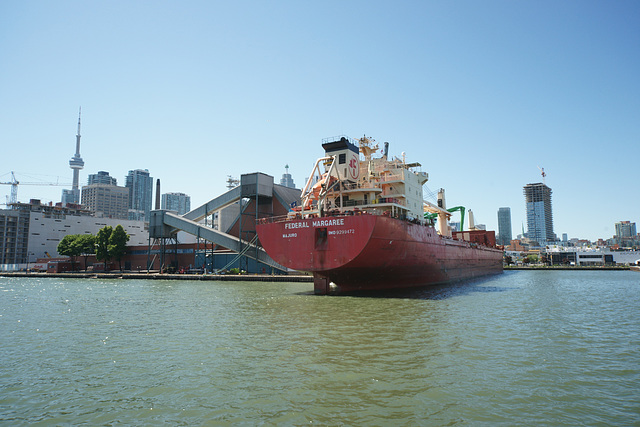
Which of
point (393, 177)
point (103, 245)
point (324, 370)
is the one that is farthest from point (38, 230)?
point (324, 370)

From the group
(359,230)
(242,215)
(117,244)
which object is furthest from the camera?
(117,244)

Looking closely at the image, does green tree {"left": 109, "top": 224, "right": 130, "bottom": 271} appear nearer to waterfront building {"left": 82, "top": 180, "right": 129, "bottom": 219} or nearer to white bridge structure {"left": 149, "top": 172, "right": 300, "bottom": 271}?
white bridge structure {"left": 149, "top": 172, "right": 300, "bottom": 271}

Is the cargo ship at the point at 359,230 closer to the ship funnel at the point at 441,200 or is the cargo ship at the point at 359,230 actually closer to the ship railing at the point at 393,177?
the ship railing at the point at 393,177

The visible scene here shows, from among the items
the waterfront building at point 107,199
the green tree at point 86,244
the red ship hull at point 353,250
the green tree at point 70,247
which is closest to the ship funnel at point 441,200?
the red ship hull at point 353,250

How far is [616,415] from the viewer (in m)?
5.82

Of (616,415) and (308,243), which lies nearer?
(616,415)

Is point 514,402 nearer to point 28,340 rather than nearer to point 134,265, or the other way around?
point 28,340

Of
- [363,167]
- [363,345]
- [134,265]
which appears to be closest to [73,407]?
[363,345]

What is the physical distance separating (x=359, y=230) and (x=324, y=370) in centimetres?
1319

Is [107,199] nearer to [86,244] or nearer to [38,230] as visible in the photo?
[38,230]

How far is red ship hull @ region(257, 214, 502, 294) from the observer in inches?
825

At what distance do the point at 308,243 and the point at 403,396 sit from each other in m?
16.1

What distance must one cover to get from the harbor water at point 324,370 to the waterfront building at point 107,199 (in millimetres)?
185208

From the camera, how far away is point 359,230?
20.7 m
